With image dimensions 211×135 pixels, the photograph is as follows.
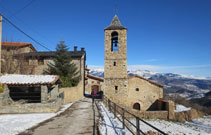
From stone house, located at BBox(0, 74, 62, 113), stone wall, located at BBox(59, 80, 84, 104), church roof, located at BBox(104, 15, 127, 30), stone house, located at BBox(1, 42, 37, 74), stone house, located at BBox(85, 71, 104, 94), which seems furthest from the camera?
stone house, located at BBox(85, 71, 104, 94)

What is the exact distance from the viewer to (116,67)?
68.0ft

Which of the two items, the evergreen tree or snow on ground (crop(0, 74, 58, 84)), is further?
the evergreen tree

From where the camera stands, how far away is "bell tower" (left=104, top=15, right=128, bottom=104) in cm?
2047

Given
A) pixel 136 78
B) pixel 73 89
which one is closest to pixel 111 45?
pixel 136 78

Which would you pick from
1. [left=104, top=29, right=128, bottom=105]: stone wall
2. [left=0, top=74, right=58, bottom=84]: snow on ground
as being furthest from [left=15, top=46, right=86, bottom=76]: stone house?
[left=0, top=74, right=58, bottom=84]: snow on ground

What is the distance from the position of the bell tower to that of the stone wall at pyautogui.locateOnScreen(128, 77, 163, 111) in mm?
2101

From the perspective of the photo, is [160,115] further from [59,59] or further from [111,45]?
[59,59]

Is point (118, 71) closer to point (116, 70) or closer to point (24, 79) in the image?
point (116, 70)

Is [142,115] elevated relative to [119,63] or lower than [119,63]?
lower

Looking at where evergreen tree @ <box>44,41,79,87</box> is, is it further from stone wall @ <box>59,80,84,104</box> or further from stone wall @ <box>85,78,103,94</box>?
stone wall @ <box>85,78,103,94</box>

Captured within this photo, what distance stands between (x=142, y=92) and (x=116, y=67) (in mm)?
5709

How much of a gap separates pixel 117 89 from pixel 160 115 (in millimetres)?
→ 6279

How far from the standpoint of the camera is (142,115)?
18.6m

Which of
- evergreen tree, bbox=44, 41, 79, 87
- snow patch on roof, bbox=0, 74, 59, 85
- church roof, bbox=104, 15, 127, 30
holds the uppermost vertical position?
church roof, bbox=104, 15, 127, 30
